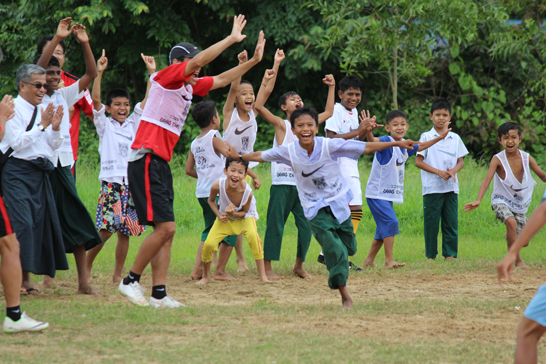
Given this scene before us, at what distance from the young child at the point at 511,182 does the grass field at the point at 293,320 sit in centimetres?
64

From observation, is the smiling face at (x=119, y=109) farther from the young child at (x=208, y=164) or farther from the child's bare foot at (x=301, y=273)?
the child's bare foot at (x=301, y=273)

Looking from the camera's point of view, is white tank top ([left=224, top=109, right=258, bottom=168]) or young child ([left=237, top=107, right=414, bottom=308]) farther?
white tank top ([left=224, top=109, right=258, bottom=168])

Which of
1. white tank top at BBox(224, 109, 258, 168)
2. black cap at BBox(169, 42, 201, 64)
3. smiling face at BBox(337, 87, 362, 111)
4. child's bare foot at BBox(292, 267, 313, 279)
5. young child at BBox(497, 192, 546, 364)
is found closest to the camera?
young child at BBox(497, 192, 546, 364)

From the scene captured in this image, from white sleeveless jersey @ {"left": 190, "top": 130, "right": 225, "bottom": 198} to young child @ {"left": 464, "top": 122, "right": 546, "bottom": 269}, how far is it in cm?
340

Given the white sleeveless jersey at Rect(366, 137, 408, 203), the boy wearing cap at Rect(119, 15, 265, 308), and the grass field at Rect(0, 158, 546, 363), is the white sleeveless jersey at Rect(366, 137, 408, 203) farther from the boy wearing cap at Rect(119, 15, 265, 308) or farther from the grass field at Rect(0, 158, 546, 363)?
the boy wearing cap at Rect(119, 15, 265, 308)

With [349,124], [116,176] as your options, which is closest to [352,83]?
[349,124]

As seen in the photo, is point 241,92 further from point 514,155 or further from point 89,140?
point 89,140

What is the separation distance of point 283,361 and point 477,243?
674 cm

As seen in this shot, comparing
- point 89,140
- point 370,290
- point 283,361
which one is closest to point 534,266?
point 370,290

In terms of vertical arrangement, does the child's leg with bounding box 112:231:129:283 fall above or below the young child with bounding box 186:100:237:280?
below

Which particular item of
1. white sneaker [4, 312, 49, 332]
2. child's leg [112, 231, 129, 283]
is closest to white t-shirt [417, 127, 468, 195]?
child's leg [112, 231, 129, 283]

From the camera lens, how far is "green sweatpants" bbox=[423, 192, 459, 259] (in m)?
8.28

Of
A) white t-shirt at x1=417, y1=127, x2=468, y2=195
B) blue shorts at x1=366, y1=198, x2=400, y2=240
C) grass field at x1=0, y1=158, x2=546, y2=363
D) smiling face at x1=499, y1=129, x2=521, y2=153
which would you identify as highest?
smiling face at x1=499, y1=129, x2=521, y2=153

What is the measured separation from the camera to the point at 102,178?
6.60 meters
